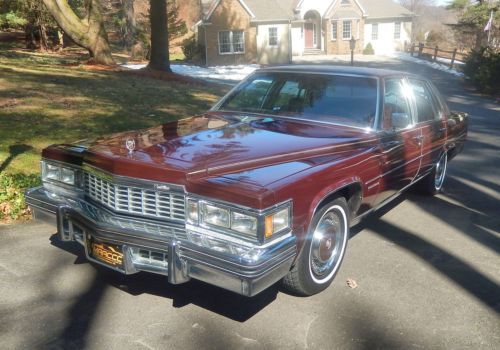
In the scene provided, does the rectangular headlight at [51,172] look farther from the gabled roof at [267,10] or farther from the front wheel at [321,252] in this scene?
the gabled roof at [267,10]

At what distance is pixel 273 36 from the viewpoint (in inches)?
1412

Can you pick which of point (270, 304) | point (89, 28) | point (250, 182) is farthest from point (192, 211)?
point (89, 28)

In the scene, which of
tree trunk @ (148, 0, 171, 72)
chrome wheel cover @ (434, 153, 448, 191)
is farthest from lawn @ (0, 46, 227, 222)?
chrome wheel cover @ (434, 153, 448, 191)

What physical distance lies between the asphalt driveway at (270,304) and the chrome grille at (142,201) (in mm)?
737

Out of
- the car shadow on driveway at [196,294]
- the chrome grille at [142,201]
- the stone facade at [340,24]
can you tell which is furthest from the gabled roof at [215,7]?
the chrome grille at [142,201]

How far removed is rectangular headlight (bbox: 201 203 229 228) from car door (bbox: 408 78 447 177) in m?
3.05

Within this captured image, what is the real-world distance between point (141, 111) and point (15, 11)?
23026 mm

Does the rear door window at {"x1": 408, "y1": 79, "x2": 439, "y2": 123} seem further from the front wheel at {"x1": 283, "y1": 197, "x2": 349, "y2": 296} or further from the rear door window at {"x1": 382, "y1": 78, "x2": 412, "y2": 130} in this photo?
the front wheel at {"x1": 283, "y1": 197, "x2": 349, "y2": 296}

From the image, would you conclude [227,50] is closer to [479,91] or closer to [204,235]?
[479,91]

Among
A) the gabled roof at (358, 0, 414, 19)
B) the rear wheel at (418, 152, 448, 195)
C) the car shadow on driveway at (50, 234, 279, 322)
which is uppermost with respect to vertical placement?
the gabled roof at (358, 0, 414, 19)

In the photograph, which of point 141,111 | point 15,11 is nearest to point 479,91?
point 141,111

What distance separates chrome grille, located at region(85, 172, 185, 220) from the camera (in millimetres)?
3232

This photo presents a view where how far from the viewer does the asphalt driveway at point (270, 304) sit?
10.6ft

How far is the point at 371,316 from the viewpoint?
3.54m
